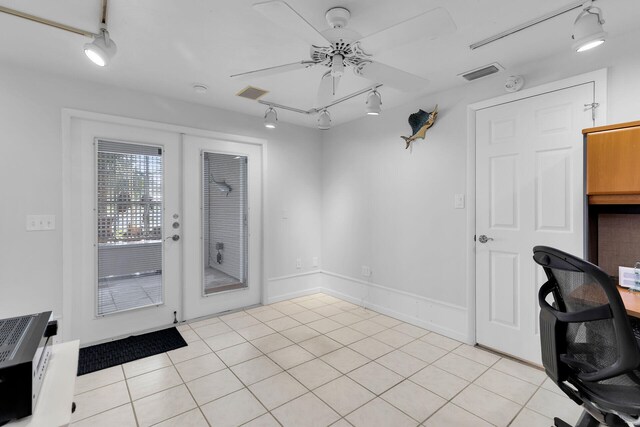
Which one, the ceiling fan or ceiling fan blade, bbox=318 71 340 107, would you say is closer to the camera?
the ceiling fan

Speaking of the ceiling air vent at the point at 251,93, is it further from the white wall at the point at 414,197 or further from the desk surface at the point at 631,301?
the desk surface at the point at 631,301

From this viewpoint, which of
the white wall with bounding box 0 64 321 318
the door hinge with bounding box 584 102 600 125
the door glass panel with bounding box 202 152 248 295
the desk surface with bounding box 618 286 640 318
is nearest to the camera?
the desk surface with bounding box 618 286 640 318

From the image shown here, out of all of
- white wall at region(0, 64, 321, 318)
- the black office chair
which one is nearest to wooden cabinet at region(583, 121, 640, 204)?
the black office chair

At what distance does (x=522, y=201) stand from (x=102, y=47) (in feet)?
10.6

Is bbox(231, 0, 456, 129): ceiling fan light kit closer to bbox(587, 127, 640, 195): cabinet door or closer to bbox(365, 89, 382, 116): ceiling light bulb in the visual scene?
bbox(365, 89, 382, 116): ceiling light bulb

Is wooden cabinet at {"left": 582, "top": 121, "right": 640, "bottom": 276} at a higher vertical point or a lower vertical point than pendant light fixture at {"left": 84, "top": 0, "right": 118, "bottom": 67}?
lower

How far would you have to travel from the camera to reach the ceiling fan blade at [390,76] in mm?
1925

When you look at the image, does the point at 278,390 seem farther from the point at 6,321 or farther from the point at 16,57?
the point at 16,57

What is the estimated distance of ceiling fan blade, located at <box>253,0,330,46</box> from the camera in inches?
52.6

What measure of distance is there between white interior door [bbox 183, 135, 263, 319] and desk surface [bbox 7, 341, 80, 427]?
7.07 ft

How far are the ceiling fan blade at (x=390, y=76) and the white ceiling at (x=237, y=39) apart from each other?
0.30m

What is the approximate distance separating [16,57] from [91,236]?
1.55 metres

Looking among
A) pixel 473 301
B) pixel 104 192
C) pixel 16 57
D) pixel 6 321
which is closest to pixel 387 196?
pixel 473 301

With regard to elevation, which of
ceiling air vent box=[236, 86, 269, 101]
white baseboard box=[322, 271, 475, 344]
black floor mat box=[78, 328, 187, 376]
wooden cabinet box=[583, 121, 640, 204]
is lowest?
black floor mat box=[78, 328, 187, 376]
